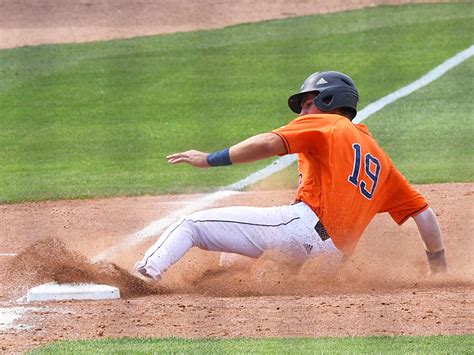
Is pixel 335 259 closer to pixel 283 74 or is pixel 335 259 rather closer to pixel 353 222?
pixel 353 222

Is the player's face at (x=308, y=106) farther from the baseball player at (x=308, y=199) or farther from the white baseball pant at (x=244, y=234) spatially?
the white baseball pant at (x=244, y=234)

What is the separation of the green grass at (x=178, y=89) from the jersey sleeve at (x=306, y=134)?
331 cm

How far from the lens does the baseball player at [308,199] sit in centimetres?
491

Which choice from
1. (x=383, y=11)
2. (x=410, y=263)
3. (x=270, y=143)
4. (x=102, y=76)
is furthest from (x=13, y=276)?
(x=383, y=11)

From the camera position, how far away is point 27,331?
14.5 feet

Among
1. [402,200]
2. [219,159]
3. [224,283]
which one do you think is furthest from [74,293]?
[402,200]

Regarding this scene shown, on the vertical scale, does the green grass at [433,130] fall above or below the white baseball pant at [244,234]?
below

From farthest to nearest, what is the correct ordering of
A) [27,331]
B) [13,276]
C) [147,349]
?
[13,276], [27,331], [147,349]

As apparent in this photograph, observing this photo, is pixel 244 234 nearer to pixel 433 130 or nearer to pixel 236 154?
pixel 236 154

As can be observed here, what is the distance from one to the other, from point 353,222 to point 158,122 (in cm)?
581

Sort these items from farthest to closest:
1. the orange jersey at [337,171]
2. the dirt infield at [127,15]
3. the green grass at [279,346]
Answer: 1. the dirt infield at [127,15]
2. the orange jersey at [337,171]
3. the green grass at [279,346]

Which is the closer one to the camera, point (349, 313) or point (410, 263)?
point (349, 313)

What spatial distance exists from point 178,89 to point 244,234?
7.31 metres

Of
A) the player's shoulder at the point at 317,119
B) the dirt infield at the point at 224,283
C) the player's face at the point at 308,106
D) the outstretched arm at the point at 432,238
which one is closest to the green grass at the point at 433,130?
the dirt infield at the point at 224,283
